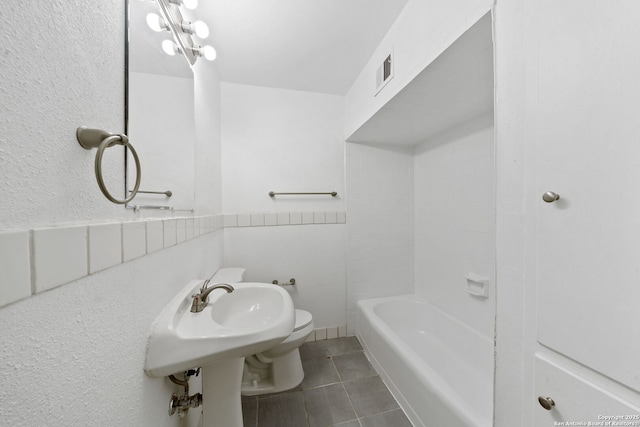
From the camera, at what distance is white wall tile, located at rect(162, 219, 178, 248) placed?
734 mm

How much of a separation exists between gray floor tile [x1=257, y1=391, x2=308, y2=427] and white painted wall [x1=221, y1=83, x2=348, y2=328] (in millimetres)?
652

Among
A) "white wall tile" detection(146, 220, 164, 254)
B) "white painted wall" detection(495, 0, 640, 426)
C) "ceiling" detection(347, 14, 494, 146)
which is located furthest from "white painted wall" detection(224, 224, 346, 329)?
"white painted wall" detection(495, 0, 640, 426)

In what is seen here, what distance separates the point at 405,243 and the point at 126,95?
2084mm

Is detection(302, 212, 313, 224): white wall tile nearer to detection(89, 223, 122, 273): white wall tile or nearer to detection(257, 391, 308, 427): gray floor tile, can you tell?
detection(257, 391, 308, 427): gray floor tile

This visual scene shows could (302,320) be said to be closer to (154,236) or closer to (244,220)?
(244,220)

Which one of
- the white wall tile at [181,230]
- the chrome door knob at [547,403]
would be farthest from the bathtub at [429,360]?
the white wall tile at [181,230]

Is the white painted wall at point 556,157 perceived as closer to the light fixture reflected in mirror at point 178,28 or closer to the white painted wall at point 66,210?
the white painted wall at point 66,210

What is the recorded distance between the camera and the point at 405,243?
2.09m

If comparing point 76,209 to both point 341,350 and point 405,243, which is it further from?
point 405,243

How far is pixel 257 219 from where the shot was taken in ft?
6.08

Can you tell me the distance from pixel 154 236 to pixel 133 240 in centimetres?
11

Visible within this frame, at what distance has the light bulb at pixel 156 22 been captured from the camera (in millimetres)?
727

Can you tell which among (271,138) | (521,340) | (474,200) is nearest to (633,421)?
(521,340)

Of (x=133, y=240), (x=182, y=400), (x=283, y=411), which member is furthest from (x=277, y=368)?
(x=133, y=240)
